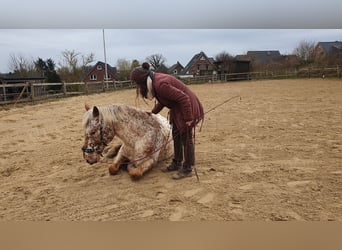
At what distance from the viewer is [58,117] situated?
414 cm

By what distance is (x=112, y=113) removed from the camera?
1.66 metres

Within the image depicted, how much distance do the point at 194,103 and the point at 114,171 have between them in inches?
24.9

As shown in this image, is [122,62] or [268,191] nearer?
[268,191]

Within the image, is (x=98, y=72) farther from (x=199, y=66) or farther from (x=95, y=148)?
(x=199, y=66)

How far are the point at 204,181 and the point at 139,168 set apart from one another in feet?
1.23

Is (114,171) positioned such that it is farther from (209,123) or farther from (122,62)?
(209,123)

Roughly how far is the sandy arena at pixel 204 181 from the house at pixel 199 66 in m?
0.20

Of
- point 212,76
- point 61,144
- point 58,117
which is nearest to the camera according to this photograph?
point 212,76

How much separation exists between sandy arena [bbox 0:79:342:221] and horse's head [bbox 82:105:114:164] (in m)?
0.19

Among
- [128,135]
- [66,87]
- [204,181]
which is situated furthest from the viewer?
[128,135]

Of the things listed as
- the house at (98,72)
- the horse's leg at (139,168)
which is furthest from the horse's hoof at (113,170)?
the house at (98,72)

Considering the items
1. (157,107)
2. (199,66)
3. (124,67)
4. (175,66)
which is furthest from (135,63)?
(199,66)

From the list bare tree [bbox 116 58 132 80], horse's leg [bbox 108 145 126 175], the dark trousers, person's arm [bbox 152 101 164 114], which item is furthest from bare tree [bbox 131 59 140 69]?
horse's leg [bbox 108 145 126 175]

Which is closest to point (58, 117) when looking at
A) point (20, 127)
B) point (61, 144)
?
point (20, 127)
